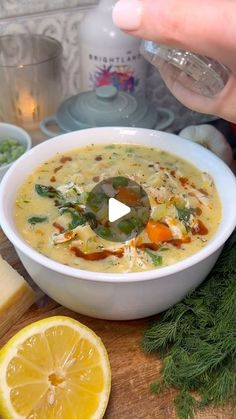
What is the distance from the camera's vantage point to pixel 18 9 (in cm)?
144

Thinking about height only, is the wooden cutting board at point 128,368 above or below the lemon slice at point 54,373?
below

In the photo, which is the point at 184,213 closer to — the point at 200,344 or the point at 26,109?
the point at 200,344

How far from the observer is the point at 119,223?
40.3 inches

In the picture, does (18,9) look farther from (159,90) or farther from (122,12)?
(122,12)

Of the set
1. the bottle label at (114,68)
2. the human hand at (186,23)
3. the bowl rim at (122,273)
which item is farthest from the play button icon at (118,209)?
the bottle label at (114,68)

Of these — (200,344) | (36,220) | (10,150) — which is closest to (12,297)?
(36,220)

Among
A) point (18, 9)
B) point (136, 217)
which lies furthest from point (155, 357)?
point (18, 9)

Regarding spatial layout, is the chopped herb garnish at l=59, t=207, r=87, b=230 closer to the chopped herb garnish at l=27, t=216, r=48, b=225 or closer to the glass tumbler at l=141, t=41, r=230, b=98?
the chopped herb garnish at l=27, t=216, r=48, b=225

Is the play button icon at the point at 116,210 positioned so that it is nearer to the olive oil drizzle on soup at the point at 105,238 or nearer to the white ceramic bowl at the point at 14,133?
the olive oil drizzle on soup at the point at 105,238

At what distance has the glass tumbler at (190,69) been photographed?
1.00 m

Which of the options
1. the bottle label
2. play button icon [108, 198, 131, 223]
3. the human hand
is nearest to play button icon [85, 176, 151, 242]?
play button icon [108, 198, 131, 223]

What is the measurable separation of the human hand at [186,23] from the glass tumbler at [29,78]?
0.75 m

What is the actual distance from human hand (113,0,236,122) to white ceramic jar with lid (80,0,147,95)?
70 centimetres

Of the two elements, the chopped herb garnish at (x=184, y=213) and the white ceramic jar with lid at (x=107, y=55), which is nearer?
the chopped herb garnish at (x=184, y=213)
